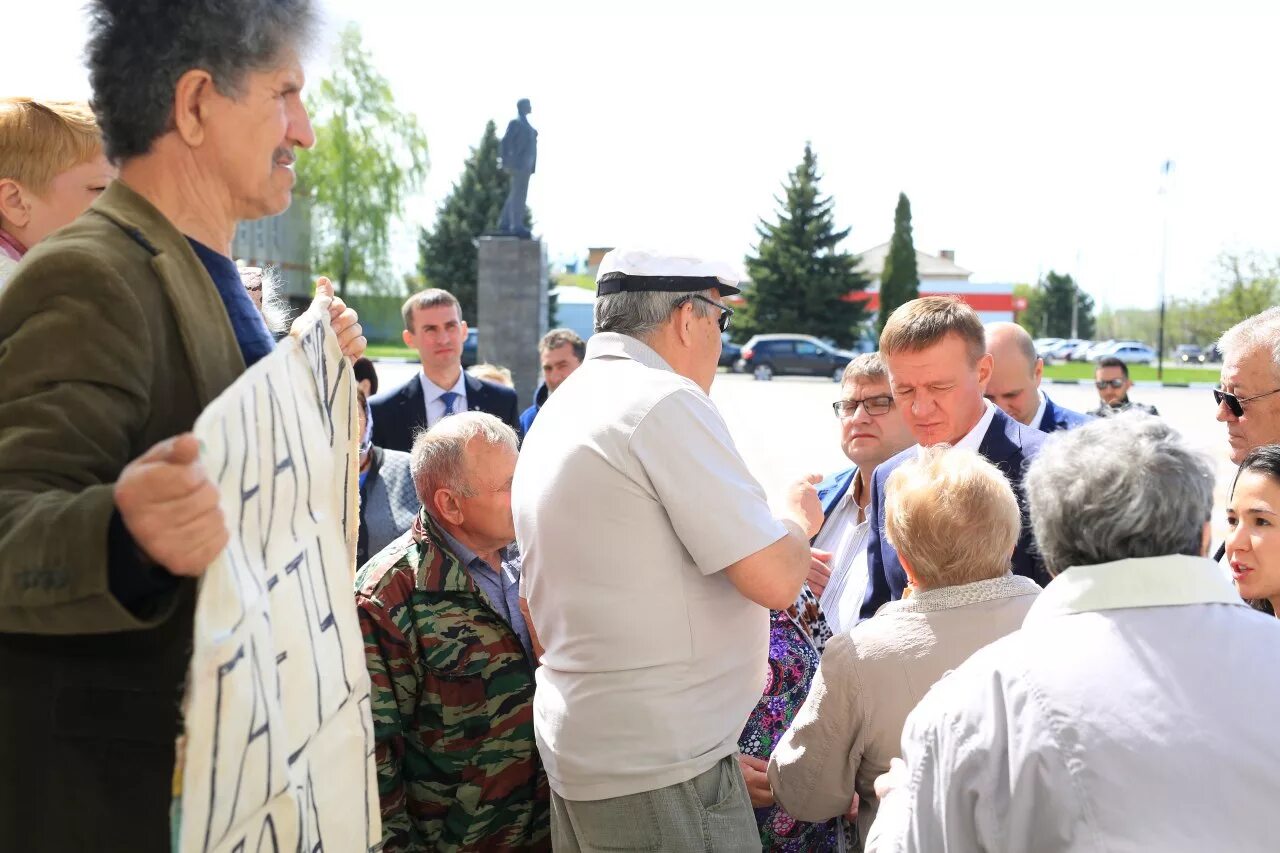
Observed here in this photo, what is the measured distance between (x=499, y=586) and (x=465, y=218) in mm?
46013

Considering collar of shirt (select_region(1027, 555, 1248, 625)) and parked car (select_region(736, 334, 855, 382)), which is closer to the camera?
collar of shirt (select_region(1027, 555, 1248, 625))

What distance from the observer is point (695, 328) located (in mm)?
2752

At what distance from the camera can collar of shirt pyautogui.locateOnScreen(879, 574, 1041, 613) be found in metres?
2.53

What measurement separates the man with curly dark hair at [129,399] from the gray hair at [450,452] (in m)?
1.35

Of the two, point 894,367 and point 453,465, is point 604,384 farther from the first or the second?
point 894,367

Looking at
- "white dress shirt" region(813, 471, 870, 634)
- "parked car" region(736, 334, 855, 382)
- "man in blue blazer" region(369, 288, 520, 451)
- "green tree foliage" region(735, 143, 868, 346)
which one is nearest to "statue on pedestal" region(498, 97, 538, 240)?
"man in blue blazer" region(369, 288, 520, 451)

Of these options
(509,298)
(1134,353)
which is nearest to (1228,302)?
(1134,353)

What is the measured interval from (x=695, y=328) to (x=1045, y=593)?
1.21 metres

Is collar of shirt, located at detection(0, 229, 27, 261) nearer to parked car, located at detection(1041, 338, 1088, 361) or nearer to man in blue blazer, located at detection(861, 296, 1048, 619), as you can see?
man in blue blazer, located at detection(861, 296, 1048, 619)

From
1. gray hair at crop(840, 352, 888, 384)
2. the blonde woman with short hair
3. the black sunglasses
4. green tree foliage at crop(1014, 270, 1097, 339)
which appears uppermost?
green tree foliage at crop(1014, 270, 1097, 339)

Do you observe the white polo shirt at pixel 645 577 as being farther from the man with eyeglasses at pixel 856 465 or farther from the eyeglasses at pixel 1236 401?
the eyeglasses at pixel 1236 401

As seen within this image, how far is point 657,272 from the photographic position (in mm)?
2721

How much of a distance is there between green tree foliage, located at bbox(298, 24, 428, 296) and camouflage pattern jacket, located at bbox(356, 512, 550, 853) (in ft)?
121

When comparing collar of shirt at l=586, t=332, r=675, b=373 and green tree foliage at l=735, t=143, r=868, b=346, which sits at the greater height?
green tree foliage at l=735, t=143, r=868, b=346
